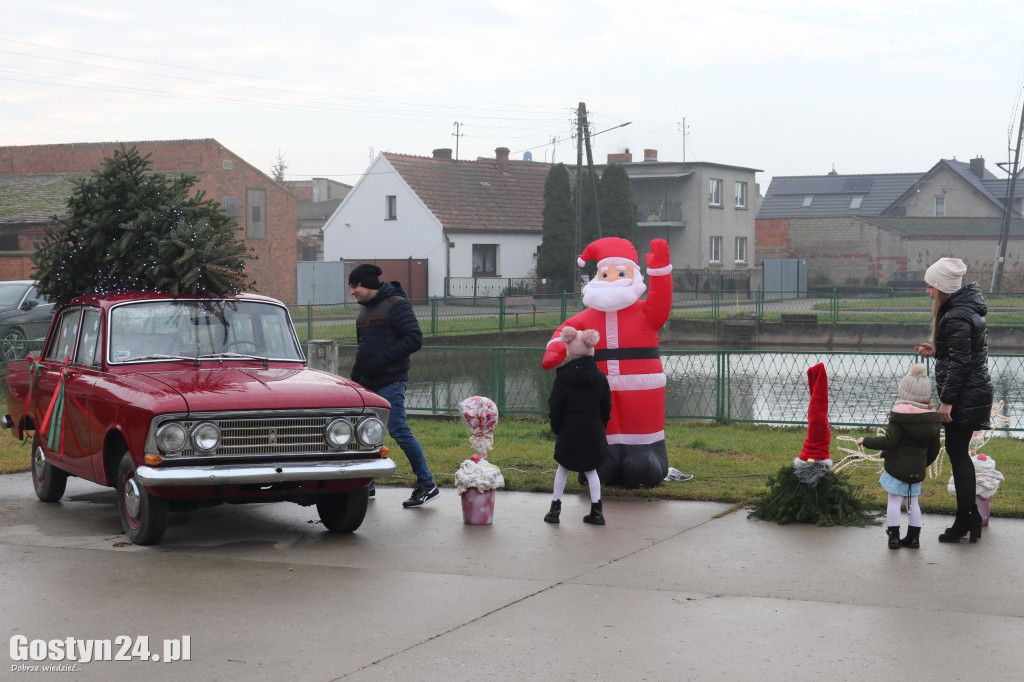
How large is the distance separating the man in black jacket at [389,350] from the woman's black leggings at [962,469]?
3874mm

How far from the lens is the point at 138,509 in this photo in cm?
731

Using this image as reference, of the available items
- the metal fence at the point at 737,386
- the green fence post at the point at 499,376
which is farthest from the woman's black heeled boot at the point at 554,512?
the green fence post at the point at 499,376

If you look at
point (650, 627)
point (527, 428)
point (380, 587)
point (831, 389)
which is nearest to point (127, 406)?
point (380, 587)

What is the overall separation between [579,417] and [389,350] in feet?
5.26

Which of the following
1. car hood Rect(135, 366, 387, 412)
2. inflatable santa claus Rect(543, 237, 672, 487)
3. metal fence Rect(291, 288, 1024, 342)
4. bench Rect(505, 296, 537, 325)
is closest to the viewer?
car hood Rect(135, 366, 387, 412)

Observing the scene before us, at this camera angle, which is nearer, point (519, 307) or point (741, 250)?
point (519, 307)

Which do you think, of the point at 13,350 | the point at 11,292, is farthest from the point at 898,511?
the point at 11,292

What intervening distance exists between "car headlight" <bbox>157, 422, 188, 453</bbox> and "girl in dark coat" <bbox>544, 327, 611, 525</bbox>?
258 cm

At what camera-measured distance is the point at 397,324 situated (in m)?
8.75

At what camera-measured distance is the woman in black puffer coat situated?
702 cm

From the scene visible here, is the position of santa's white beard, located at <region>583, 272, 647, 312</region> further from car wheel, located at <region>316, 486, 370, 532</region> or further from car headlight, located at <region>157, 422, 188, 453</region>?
car headlight, located at <region>157, 422, 188, 453</region>

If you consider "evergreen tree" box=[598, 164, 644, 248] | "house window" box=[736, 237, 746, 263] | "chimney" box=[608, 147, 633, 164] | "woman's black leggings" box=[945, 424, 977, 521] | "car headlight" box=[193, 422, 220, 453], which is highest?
"chimney" box=[608, 147, 633, 164]

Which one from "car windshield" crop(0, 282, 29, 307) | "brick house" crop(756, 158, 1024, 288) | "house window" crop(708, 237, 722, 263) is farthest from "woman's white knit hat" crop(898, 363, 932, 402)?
"brick house" crop(756, 158, 1024, 288)

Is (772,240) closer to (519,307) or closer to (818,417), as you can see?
(519,307)
